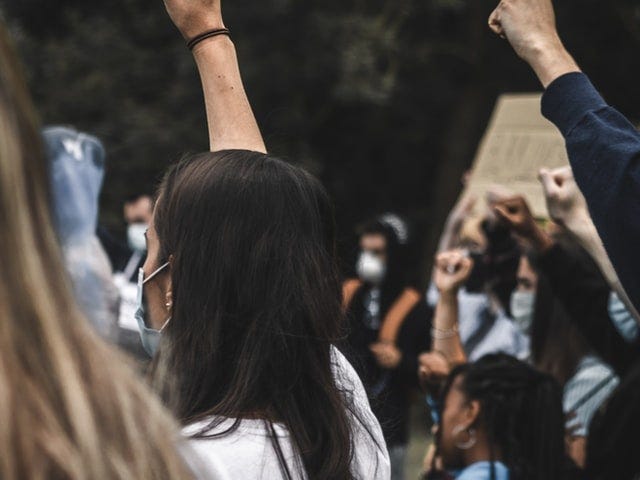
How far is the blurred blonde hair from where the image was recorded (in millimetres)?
1028

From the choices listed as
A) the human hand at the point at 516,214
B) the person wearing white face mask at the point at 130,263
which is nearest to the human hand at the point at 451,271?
the human hand at the point at 516,214

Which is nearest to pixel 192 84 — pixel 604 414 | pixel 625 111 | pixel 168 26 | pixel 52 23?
pixel 168 26

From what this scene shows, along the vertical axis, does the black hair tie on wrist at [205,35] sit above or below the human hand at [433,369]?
above

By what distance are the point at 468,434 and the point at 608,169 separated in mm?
1468

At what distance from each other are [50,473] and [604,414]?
9.25 feet

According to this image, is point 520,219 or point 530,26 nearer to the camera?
point 530,26

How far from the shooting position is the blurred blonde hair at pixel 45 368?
1.03 metres

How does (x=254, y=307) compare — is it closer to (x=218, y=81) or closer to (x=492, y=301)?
(x=218, y=81)

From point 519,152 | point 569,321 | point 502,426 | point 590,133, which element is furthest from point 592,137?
point 519,152

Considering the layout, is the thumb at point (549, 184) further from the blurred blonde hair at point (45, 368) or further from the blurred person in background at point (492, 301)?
the blurred person in background at point (492, 301)

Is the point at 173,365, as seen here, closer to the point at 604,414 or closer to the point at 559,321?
the point at 604,414

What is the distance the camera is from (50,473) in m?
1.03

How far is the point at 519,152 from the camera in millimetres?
5125

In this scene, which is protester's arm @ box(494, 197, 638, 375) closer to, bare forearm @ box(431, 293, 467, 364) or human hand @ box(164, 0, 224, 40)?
bare forearm @ box(431, 293, 467, 364)
